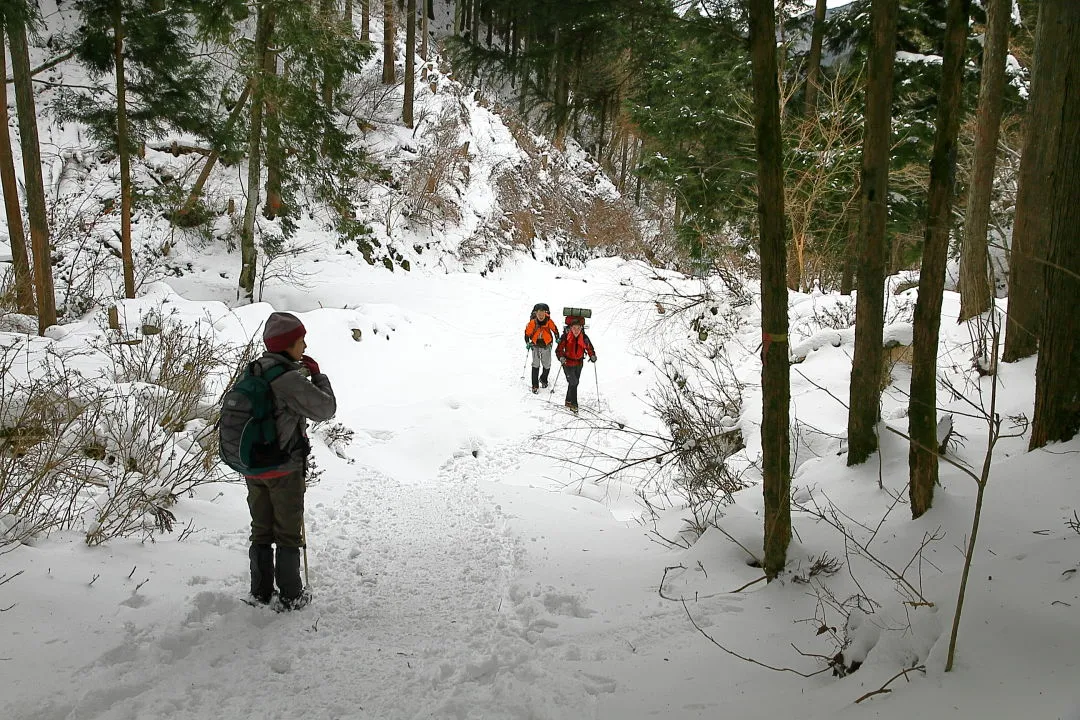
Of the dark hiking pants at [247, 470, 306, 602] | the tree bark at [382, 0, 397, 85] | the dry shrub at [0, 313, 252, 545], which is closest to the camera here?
the dark hiking pants at [247, 470, 306, 602]

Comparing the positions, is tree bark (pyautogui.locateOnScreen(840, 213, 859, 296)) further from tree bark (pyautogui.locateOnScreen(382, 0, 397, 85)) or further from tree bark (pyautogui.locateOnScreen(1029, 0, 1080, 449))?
tree bark (pyautogui.locateOnScreen(382, 0, 397, 85))

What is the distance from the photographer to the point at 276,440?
3.73 metres

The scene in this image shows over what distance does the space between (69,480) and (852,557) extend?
5749 mm

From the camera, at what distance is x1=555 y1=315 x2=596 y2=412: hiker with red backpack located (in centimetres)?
1083

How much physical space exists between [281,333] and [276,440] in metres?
0.67

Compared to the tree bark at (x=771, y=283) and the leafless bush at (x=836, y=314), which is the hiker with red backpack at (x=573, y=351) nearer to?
the leafless bush at (x=836, y=314)

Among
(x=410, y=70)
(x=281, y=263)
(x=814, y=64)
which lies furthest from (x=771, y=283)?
(x=410, y=70)

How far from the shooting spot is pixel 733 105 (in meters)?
13.1

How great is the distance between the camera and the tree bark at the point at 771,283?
318cm

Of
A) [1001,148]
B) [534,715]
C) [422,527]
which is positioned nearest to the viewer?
[534,715]

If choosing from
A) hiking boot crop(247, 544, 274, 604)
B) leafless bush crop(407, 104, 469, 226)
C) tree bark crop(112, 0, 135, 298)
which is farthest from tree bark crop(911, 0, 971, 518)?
leafless bush crop(407, 104, 469, 226)

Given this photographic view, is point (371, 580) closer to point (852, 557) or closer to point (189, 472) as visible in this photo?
point (189, 472)

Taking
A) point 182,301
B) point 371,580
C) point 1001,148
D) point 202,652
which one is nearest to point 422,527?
point 371,580

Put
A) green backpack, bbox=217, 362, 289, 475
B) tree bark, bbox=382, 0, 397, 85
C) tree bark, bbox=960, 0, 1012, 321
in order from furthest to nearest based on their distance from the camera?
tree bark, bbox=382, 0, 397, 85 < tree bark, bbox=960, 0, 1012, 321 < green backpack, bbox=217, 362, 289, 475
